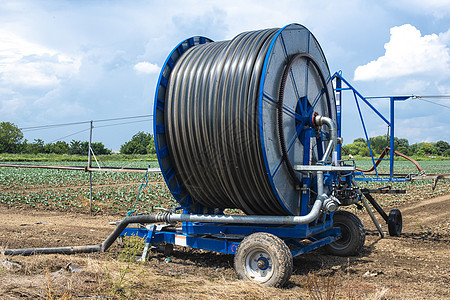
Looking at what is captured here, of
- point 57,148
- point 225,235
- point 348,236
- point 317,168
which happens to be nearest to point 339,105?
point 348,236

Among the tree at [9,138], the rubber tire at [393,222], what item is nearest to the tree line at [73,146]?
the tree at [9,138]

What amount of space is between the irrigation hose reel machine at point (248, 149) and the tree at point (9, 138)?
279 ft

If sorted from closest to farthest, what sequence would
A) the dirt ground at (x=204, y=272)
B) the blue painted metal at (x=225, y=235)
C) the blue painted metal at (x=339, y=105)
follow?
the dirt ground at (x=204, y=272) < the blue painted metal at (x=225, y=235) < the blue painted metal at (x=339, y=105)

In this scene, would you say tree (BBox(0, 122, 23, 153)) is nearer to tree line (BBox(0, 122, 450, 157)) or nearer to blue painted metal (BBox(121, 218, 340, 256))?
tree line (BBox(0, 122, 450, 157))

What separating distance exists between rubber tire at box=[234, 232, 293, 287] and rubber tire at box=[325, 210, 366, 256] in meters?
2.66

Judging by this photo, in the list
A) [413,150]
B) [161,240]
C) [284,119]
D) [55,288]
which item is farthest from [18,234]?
[413,150]

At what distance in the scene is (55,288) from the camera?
16.9 feet

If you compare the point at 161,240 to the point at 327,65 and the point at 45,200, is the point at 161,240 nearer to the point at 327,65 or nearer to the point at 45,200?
the point at 327,65

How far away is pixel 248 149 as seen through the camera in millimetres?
6289

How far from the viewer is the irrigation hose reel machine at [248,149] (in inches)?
247

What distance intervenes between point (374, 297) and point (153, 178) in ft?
93.6

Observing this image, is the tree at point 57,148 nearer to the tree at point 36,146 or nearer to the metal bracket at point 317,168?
the tree at point 36,146

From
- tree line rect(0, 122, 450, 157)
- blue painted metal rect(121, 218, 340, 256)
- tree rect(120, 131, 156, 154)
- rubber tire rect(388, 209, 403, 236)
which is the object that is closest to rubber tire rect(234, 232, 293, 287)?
blue painted metal rect(121, 218, 340, 256)

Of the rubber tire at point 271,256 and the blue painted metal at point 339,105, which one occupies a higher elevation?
the blue painted metal at point 339,105
